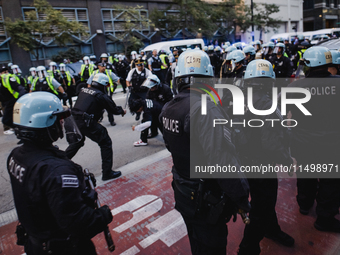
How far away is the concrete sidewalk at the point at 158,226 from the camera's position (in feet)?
9.98

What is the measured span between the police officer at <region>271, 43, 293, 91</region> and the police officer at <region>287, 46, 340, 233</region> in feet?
18.9

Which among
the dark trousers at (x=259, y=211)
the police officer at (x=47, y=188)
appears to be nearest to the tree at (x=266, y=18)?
the dark trousers at (x=259, y=211)

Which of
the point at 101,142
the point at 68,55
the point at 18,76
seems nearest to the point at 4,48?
the point at 68,55

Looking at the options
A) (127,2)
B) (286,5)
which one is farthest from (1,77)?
(286,5)

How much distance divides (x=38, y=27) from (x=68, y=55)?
3.79 m

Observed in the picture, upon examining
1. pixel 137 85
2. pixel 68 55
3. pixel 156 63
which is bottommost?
pixel 137 85

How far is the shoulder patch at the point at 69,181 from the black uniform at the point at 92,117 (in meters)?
3.07

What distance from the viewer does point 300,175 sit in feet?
11.2

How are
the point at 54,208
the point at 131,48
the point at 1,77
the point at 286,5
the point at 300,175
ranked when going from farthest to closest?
the point at 286,5, the point at 131,48, the point at 1,77, the point at 300,175, the point at 54,208

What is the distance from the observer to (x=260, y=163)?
8.89 feet

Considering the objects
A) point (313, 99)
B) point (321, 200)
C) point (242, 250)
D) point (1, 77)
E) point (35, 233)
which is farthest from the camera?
point (1, 77)

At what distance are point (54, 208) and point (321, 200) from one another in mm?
2907

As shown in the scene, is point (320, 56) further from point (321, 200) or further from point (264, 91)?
point (321, 200)

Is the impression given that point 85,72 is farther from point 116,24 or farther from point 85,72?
point 116,24
